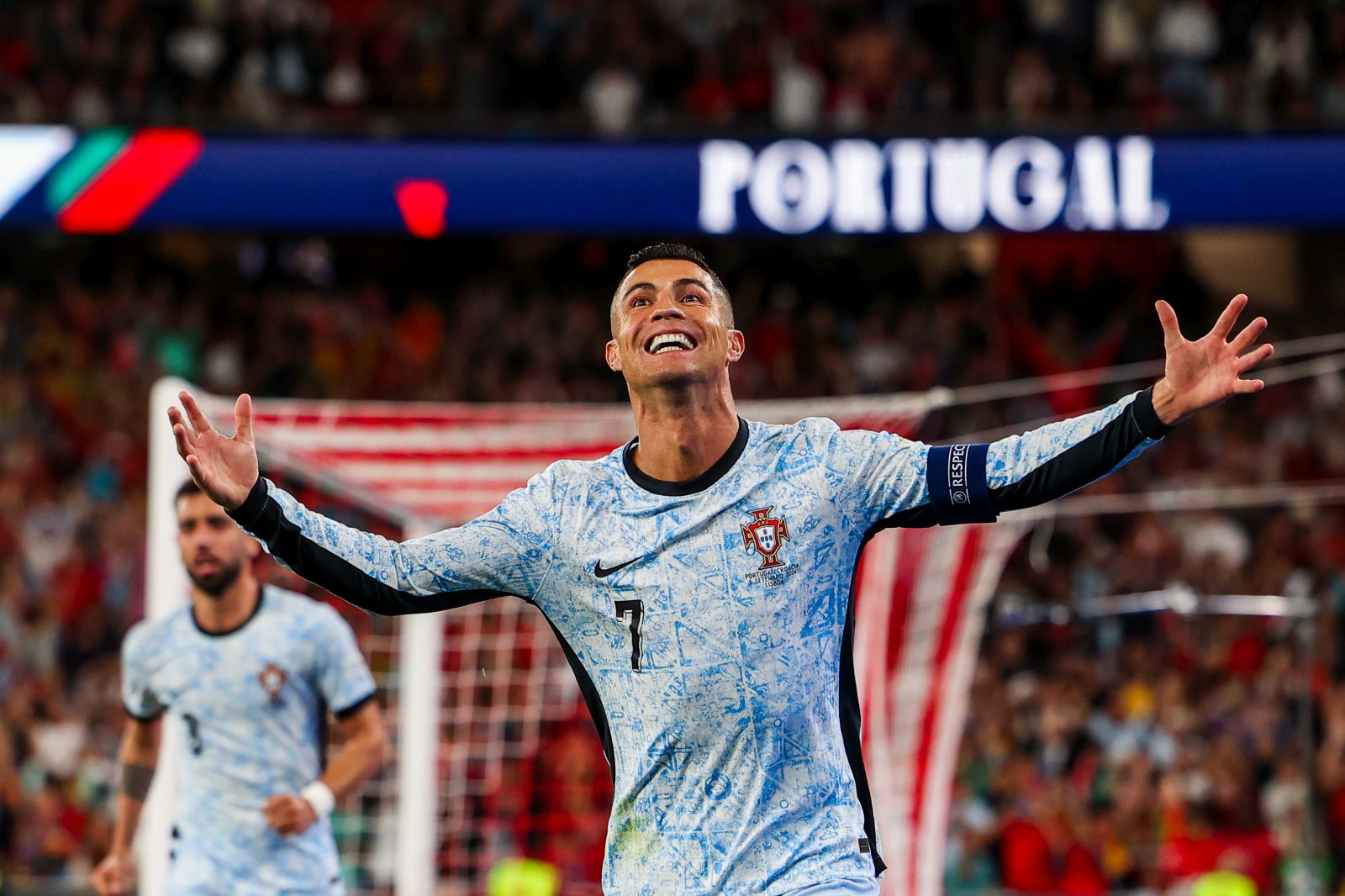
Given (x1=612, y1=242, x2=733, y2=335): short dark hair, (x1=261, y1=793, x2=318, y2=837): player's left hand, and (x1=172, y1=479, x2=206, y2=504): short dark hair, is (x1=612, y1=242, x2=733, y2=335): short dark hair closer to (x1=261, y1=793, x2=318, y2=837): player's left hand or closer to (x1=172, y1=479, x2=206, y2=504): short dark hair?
(x1=261, y1=793, x2=318, y2=837): player's left hand

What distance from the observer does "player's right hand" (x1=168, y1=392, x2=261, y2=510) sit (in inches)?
156

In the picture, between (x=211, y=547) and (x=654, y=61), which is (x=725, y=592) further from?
(x=654, y=61)

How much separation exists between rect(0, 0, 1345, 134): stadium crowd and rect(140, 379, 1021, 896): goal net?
6.43 meters

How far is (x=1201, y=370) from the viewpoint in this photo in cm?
380

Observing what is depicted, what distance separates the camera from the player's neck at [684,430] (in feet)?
13.7

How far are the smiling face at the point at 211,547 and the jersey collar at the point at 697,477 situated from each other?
2.87 m

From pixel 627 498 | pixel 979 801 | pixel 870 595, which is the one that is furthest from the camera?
pixel 979 801

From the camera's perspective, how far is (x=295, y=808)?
630 centimetres

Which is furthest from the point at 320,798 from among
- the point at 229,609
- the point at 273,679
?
the point at 229,609

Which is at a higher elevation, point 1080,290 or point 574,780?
point 1080,290

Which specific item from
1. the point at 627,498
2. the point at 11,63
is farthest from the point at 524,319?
the point at 627,498

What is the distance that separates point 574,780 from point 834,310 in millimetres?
7503

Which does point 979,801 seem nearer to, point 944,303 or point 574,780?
point 574,780

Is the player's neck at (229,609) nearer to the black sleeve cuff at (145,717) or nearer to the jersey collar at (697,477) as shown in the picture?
the black sleeve cuff at (145,717)
